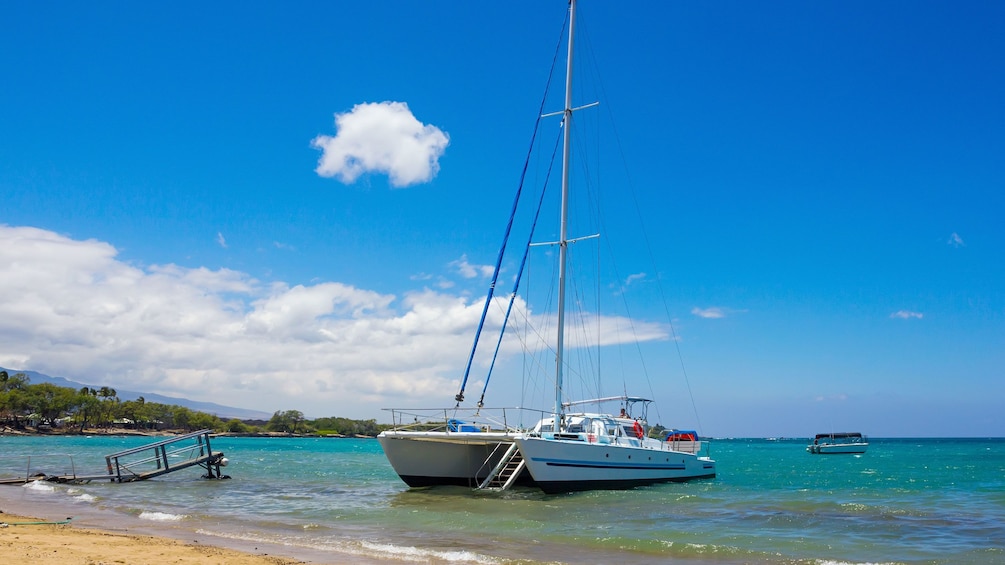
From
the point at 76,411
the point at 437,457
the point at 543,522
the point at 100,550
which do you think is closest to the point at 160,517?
the point at 100,550

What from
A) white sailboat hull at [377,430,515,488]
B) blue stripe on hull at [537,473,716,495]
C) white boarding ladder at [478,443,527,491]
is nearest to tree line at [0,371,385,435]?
white sailboat hull at [377,430,515,488]

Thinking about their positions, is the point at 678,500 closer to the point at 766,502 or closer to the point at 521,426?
the point at 766,502

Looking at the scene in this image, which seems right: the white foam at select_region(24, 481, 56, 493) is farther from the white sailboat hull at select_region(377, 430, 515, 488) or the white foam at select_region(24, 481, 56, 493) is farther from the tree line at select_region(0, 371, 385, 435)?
the tree line at select_region(0, 371, 385, 435)

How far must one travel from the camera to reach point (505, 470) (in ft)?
80.5

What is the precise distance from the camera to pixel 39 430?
125 meters

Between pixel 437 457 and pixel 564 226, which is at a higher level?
pixel 564 226

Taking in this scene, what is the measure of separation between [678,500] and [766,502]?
3462mm

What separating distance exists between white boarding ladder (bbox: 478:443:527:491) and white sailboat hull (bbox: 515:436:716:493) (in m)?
0.75

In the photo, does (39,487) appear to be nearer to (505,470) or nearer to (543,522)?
(505,470)

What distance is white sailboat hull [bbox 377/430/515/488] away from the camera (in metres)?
23.9

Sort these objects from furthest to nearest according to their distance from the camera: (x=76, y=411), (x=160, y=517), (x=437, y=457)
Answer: (x=76, y=411), (x=437, y=457), (x=160, y=517)

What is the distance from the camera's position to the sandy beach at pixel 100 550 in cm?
1132

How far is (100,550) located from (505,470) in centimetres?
1406

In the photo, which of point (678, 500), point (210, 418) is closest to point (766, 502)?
point (678, 500)
